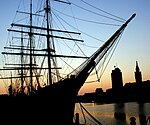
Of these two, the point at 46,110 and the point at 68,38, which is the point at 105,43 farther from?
the point at 68,38

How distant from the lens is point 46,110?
A: 19.1 meters

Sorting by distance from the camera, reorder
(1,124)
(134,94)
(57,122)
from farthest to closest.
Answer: (134,94), (1,124), (57,122)

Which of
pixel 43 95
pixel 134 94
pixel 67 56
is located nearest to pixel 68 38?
pixel 67 56

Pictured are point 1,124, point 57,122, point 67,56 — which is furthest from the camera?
point 67,56

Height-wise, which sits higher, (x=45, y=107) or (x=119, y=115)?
(x=45, y=107)

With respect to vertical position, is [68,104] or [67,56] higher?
[67,56]

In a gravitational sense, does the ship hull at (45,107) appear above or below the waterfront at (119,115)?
above

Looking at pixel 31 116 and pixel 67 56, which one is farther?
pixel 67 56

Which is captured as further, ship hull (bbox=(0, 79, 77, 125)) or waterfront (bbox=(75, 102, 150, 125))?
waterfront (bbox=(75, 102, 150, 125))

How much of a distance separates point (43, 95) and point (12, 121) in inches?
128

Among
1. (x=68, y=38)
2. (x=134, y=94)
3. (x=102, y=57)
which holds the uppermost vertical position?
(x=68, y=38)

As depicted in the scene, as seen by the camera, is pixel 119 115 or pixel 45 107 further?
pixel 119 115

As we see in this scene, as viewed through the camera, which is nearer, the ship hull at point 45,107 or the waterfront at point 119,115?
the ship hull at point 45,107

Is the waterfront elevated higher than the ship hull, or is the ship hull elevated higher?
the ship hull
